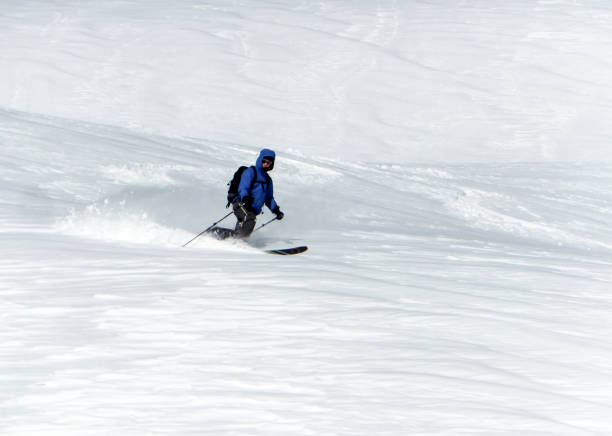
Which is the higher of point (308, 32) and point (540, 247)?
point (308, 32)

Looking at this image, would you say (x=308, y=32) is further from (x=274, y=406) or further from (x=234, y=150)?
(x=274, y=406)

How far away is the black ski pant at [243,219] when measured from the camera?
960 centimetres

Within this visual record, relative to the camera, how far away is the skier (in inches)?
372

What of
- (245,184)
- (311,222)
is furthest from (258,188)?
(311,222)

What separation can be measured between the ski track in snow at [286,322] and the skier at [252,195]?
1.17 ft

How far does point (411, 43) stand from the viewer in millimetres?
31562

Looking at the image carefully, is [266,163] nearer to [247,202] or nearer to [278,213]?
[247,202]

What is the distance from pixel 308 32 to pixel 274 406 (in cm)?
2982

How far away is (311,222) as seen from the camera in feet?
41.7

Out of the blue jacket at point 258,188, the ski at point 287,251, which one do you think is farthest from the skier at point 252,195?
the ski at point 287,251

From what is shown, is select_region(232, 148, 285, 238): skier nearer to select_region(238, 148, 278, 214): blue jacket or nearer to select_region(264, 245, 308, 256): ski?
select_region(238, 148, 278, 214): blue jacket

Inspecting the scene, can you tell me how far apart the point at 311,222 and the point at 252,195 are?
3.19 metres

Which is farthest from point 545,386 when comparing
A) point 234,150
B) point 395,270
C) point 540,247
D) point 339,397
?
point 234,150

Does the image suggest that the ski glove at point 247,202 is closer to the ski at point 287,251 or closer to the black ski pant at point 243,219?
the black ski pant at point 243,219
